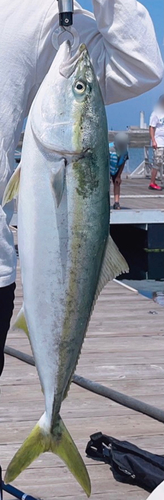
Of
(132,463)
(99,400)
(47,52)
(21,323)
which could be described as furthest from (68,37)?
(99,400)

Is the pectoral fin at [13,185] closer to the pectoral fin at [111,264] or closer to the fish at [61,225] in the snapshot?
the fish at [61,225]

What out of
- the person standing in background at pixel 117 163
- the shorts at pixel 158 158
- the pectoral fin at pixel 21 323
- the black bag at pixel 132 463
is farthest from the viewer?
the shorts at pixel 158 158

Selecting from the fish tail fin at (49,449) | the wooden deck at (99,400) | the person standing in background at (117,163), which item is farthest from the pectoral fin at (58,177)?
the person standing in background at (117,163)

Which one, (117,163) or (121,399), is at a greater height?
(121,399)

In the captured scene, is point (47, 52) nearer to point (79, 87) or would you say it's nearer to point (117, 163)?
point (79, 87)

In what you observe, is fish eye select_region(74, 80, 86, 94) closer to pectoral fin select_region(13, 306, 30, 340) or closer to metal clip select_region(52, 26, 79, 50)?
metal clip select_region(52, 26, 79, 50)

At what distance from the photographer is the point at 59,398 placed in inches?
87.5

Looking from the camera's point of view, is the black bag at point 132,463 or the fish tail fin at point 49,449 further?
the black bag at point 132,463

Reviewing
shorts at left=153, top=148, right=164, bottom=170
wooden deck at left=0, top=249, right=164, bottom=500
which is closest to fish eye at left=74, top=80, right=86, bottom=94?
wooden deck at left=0, top=249, right=164, bottom=500

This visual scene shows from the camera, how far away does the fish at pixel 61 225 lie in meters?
1.98

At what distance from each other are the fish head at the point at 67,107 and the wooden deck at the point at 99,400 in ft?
6.51

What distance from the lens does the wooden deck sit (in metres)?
3.68

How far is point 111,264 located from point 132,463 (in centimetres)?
178

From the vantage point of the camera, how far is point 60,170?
196cm
